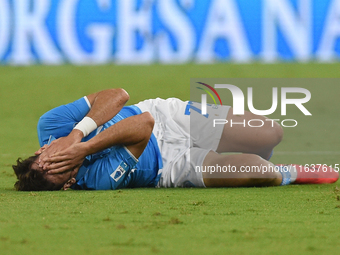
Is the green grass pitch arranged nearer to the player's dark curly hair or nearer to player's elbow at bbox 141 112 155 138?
the player's dark curly hair

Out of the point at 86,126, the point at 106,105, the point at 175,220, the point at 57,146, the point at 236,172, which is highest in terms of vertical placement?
the point at 106,105

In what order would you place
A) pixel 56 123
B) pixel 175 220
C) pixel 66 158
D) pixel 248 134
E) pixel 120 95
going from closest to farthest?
pixel 175 220 → pixel 66 158 → pixel 56 123 → pixel 120 95 → pixel 248 134

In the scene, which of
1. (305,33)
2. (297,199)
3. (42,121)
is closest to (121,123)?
(42,121)

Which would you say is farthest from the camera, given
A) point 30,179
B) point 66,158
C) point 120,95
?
point 120,95

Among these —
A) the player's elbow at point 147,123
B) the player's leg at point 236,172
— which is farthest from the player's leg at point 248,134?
the player's elbow at point 147,123

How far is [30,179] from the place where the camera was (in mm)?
2402

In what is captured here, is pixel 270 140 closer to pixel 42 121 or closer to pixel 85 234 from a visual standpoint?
pixel 42 121

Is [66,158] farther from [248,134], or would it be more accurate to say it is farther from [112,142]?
[248,134]

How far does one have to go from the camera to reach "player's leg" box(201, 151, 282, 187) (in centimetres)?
257

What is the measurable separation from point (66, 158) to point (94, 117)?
0.30 meters

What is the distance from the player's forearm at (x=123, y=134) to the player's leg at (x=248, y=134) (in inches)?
25.2

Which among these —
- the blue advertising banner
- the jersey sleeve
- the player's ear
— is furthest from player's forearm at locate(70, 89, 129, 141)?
the blue advertising banner

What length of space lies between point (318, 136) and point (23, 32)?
4.38 metres

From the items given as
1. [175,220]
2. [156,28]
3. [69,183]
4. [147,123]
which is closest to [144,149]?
[147,123]
